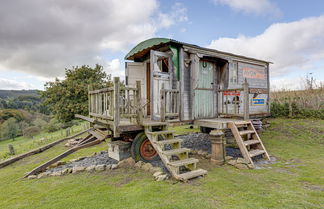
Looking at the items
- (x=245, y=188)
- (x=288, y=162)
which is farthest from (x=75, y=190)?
(x=288, y=162)

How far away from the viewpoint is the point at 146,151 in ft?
16.8

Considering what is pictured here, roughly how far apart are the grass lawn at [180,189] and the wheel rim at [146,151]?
72cm

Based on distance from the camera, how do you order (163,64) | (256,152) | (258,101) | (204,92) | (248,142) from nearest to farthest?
(256,152)
(248,142)
(204,92)
(163,64)
(258,101)

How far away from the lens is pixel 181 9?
8742mm

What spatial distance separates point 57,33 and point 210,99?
31.1 ft

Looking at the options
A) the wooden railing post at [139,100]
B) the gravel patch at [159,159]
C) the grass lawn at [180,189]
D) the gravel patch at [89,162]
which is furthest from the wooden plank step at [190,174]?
the gravel patch at [89,162]

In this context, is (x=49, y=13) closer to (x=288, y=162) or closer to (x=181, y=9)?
(x=181, y=9)

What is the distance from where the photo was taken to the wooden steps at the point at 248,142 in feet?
15.5

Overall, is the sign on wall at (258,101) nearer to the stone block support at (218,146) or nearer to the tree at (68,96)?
the stone block support at (218,146)

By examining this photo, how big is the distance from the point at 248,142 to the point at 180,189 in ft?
9.53

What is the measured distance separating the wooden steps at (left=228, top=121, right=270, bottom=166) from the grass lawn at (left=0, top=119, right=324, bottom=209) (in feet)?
1.63

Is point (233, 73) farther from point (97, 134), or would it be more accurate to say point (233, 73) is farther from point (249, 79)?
point (97, 134)

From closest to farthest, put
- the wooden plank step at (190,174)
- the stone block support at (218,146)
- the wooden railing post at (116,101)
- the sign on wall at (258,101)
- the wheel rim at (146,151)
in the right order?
the wooden plank step at (190,174), the wooden railing post at (116,101), the stone block support at (218,146), the wheel rim at (146,151), the sign on wall at (258,101)

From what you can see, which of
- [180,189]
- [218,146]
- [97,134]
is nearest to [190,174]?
[180,189]
